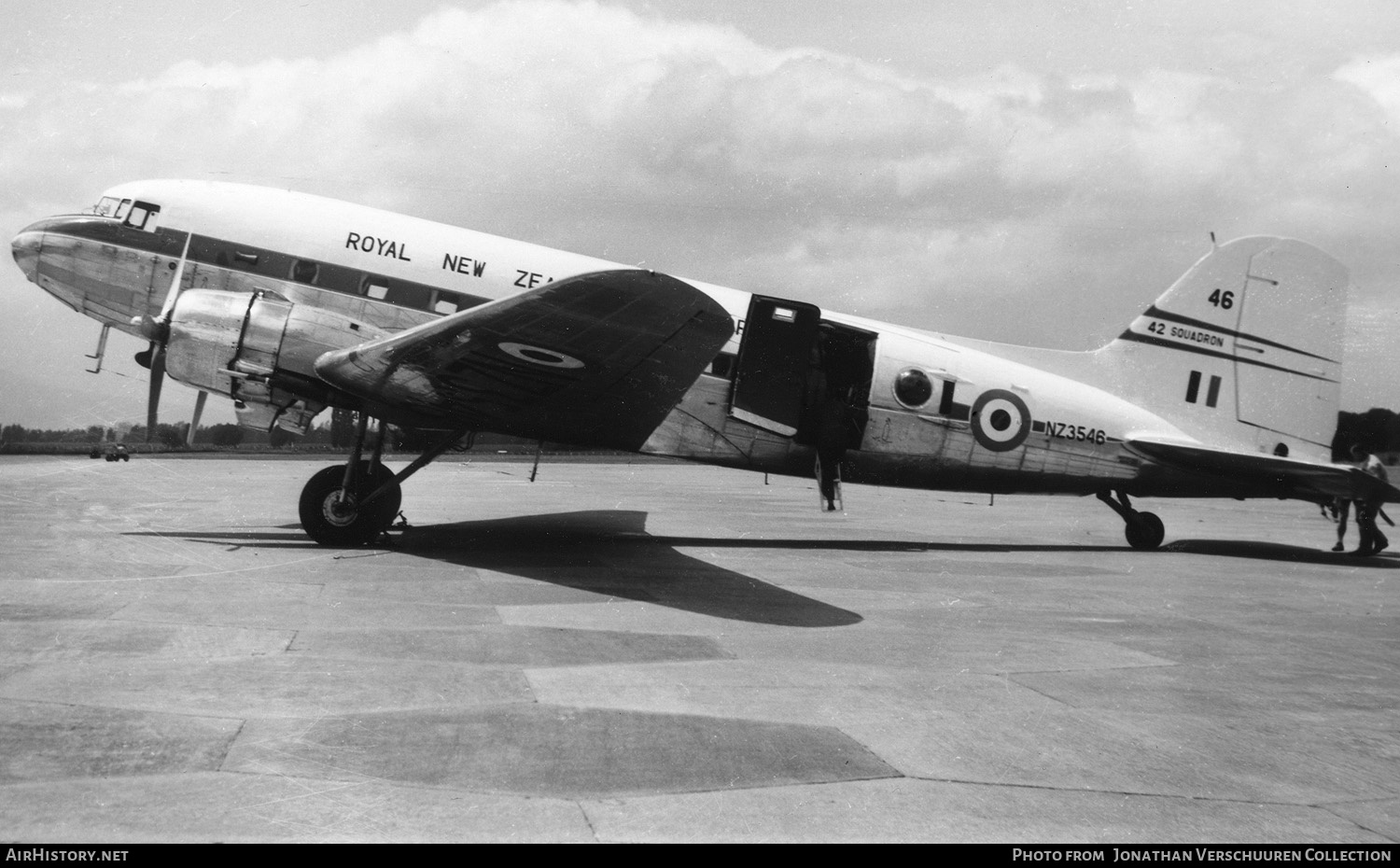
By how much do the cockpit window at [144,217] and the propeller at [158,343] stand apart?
451 mm

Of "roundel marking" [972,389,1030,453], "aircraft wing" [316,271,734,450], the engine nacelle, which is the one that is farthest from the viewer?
"roundel marking" [972,389,1030,453]

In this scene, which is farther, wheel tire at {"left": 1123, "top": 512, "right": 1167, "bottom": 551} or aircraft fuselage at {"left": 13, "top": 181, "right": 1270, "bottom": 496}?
wheel tire at {"left": 1123, "top": 512, "right": 1167, "bottom": 551}

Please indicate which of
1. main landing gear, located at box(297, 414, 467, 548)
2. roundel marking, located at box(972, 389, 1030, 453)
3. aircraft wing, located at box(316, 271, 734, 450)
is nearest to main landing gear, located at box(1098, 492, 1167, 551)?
roundel marking, located at box(972, 389, 1030, 453)

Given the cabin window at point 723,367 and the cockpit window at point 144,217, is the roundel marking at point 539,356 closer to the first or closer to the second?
the cabin window at point 723,367

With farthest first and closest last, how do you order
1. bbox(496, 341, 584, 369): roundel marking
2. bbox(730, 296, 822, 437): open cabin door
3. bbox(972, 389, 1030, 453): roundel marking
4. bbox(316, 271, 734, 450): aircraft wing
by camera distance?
bbox(972, 389, 1030, 453): roundel marking → bbox(730, 296, 822, 437): open cabin door → bbox(496, 341, 584, 369): roundel marking → bbox(316, 271, 734, 450): aircraft wing

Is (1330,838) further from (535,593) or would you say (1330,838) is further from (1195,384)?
(1195,384)

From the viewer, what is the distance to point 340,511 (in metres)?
10.1

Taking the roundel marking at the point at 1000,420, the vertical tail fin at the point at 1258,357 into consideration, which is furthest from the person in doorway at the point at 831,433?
the vertical tail fin at the point at 1258,357

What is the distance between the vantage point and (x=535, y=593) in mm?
7883

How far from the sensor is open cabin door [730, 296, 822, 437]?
11297 millimetres

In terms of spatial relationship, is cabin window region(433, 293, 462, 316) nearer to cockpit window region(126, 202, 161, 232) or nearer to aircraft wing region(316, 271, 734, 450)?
aircraft wing region(316, 271, 734, 450)

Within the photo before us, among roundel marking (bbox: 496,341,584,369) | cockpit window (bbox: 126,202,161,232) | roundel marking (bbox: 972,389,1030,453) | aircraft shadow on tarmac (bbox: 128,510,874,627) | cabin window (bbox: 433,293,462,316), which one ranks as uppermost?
cockpit window (bbox: 126,202,161,232)

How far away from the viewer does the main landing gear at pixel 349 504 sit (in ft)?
32.9

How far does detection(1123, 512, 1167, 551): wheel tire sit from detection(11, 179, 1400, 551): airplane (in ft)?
0.10
